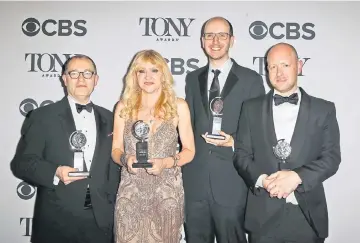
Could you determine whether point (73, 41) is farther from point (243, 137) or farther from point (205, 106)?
point (243, 137)

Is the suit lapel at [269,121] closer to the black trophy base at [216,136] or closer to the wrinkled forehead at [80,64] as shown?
the black trophy base at [216,136]

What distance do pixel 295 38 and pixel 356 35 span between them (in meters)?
0.72

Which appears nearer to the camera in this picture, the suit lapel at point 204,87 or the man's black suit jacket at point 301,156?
the man's black suit jacket at point 301,156

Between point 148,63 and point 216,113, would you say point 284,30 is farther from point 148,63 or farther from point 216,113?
point 148,63

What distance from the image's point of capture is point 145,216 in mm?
2986

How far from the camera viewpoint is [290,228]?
2.94 meters

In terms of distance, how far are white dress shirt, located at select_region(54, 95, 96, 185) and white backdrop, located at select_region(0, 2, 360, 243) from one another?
45.5 inches

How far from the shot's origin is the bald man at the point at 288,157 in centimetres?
289

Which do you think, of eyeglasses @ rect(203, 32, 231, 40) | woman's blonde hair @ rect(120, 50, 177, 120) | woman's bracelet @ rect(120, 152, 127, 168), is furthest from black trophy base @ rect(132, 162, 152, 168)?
eyeglasses @ rect(203, 32, 231, 40)

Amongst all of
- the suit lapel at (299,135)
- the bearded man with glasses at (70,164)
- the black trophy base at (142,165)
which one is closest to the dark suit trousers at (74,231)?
the bearded man with glasses at (70,164)

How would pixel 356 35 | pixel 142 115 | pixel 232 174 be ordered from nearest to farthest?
pixel 142 115, pixel 232 174, pixel 356 35

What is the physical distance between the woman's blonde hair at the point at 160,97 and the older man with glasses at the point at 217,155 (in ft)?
1.40

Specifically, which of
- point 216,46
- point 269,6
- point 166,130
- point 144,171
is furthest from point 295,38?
point 144,171

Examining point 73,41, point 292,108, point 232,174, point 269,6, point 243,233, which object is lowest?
point 243,233
